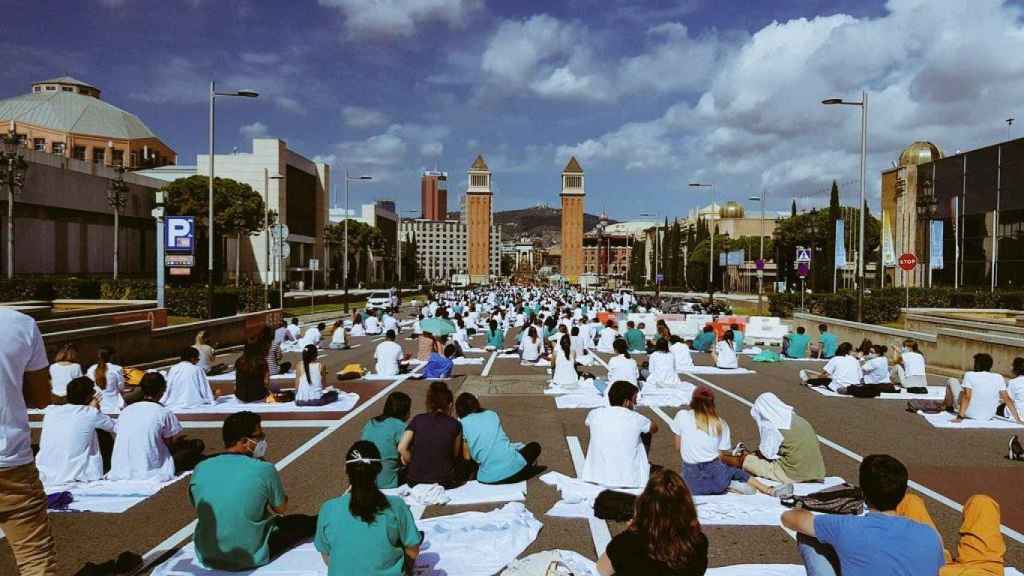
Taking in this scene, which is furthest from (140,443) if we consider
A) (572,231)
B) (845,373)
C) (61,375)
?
(572,231)

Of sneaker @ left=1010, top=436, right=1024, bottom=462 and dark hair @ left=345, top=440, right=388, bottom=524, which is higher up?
dark hair @ left=345, top=440, right=388, bottom=524

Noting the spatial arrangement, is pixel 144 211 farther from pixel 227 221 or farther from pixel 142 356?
pixel 142 356

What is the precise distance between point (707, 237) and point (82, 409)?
384ft

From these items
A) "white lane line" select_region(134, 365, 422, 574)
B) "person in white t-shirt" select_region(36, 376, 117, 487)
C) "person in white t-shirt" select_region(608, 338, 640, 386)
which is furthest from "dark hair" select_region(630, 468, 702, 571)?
"person in white t-shirt" select_region(608, 338, 640, 386)

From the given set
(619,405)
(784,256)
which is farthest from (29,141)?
(619,405)

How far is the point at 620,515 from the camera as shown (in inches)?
287

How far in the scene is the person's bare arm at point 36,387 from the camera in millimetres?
4824

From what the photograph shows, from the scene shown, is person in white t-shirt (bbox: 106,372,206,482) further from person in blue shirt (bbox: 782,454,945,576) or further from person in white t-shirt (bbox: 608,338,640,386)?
person in white t-shirt (bbox: 608,338,640,386)

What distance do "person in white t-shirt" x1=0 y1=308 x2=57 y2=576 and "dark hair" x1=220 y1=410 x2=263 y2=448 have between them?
1.34m

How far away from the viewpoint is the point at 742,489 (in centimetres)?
820

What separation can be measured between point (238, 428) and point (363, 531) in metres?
1.65

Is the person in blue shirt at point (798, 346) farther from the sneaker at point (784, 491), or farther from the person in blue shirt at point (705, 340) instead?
the sneaker at point (784, 491)

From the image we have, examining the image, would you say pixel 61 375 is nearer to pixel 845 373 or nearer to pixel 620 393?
pixel 620 393

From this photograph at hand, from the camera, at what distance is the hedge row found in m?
35.4
